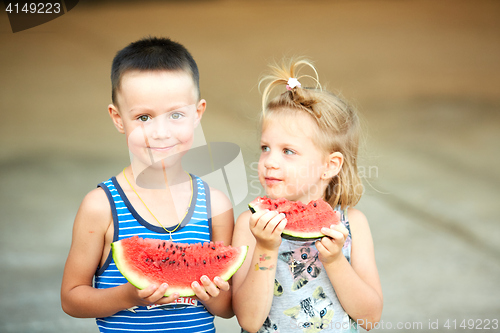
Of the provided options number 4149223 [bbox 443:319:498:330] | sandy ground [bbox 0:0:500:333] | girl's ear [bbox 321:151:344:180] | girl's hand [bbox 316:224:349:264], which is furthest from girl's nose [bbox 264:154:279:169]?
number 4149223 [bbox 443:319:498:330]

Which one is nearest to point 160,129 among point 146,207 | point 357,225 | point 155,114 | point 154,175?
point 155,114

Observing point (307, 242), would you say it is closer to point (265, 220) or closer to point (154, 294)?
point (265, 220)

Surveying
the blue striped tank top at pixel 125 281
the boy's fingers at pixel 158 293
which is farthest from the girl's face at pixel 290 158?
the boy's fingers at pixel 158 293

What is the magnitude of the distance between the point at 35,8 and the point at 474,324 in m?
4.19

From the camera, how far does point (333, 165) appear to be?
2.53 metres

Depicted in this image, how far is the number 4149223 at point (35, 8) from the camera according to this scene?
3.97 metres

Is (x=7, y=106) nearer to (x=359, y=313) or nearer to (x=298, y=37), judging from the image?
(x=298, y=37)

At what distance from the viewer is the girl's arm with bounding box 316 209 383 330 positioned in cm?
214

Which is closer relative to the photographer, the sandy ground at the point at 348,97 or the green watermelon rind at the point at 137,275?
the green watermelon rind at the point at 137,275

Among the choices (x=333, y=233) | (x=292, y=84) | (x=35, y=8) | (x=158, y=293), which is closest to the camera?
(x=158, y=293)

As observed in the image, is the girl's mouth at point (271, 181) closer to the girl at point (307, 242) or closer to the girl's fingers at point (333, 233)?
the girl at point (307, 242)

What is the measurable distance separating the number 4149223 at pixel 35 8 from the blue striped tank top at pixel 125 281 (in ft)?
7.26

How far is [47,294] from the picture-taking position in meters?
4.15

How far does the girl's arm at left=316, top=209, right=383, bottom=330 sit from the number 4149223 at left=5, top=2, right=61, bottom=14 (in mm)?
2940
